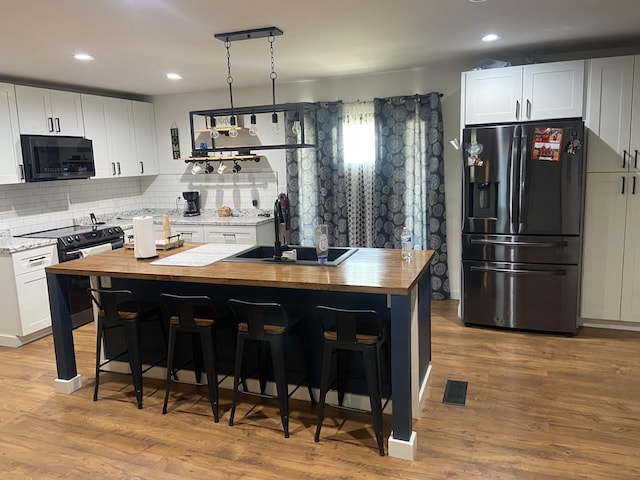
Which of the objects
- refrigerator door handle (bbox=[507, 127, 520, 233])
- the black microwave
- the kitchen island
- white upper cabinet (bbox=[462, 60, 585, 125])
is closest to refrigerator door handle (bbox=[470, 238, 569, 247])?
refrigerator door handle (bbox=[507, 127, 520, 233])

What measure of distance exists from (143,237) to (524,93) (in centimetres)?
329

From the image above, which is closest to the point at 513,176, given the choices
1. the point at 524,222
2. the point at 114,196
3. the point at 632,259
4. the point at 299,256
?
the point at 524,222

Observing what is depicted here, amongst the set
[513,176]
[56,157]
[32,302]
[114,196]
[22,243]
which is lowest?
[32,302]

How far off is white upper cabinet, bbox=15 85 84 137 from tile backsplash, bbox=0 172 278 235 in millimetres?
628

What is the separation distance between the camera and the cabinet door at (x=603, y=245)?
14.0 feet

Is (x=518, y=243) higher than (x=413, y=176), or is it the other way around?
(x=413, y=176)

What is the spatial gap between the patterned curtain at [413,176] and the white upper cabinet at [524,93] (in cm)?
69

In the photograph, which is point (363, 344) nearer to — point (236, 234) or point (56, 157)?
point (236, 234)

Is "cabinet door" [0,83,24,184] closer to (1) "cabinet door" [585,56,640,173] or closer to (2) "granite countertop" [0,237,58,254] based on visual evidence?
(2) "granite countertop" [0,237,58,254]

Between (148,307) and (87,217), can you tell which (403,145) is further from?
(87,217)

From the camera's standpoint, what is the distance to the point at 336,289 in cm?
270

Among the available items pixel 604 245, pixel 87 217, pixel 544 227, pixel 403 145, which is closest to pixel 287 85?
pixel 403 145

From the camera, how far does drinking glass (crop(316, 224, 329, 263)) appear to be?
315cm

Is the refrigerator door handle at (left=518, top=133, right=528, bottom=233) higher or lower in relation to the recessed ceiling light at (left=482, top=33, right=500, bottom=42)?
lower
